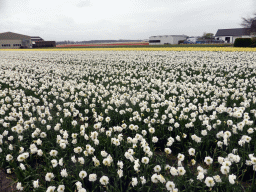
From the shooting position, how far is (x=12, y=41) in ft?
265

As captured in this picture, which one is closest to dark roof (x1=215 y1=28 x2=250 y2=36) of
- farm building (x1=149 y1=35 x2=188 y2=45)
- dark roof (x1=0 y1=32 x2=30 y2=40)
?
farm building (x1=149 y1=35 x2=188 y2=45)

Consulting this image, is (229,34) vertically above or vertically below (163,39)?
above

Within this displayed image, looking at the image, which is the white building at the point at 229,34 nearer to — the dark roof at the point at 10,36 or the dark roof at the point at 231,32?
the dark roof at the point at 231,32

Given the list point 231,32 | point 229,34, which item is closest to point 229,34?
point 229,34

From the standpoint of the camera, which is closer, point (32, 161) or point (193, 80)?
point (32, 161)

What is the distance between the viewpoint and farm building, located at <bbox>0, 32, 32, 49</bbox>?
79.2 m

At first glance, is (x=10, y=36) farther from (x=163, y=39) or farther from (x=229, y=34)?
(x=229, y=34)

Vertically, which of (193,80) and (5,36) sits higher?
(5,36)

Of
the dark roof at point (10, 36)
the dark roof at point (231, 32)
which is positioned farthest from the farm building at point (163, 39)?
the dark roof at point (10, 36)

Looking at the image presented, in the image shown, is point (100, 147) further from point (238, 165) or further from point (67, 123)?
point (238, 165)

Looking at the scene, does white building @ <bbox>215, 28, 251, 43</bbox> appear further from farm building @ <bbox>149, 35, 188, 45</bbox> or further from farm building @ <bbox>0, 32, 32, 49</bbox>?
farm building @ <bbox>0, 32, 32, 49</bbox>

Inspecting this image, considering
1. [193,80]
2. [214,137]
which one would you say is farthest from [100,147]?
[193,80]

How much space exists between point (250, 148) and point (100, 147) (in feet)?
9.32

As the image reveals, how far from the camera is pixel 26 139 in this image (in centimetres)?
421
